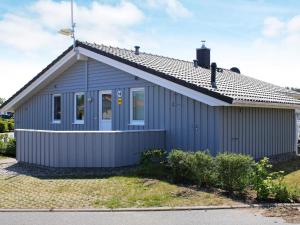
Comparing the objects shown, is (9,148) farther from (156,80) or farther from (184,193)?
(184,193)

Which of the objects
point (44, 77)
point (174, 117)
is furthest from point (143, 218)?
point (44, 77)

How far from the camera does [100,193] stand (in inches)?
376

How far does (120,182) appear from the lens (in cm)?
1064

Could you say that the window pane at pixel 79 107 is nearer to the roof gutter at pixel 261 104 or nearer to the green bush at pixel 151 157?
the green bush at pixel 151 157

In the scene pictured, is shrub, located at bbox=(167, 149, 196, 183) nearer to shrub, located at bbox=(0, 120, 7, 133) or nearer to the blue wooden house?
the blue wooden house

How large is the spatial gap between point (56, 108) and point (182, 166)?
10.7m

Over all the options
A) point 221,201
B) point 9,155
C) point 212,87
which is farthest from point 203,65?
point 221,201

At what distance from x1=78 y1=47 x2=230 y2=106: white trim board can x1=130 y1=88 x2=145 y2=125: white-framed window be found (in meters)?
0.95

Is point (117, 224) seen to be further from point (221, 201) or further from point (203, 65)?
point (203, 65)

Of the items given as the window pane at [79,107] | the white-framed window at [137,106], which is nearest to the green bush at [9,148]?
the window pane at [79,107]

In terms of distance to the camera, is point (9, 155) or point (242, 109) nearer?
point (242, 109)

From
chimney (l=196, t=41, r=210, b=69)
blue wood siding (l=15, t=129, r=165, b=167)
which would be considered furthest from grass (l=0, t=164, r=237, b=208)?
chimney (l=196, t=41, r=210, b=69)

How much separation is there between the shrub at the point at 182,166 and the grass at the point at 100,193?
1.37 ft

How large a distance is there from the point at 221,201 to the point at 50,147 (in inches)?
256
